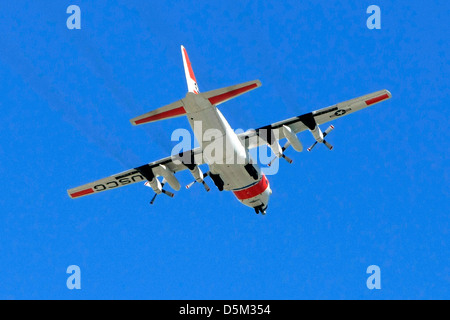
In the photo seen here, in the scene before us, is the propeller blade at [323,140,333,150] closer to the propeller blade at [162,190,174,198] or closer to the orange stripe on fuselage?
the orange stripe on fuselage

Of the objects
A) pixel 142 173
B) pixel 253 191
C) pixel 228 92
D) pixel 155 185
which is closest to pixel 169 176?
pixel 155 185

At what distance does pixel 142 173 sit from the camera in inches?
1393

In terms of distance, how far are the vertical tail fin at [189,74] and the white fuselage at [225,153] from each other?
1.87m

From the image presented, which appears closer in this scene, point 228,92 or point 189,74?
point 228,92

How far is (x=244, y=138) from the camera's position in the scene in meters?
35.0

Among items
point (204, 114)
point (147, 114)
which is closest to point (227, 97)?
point (204, 114)

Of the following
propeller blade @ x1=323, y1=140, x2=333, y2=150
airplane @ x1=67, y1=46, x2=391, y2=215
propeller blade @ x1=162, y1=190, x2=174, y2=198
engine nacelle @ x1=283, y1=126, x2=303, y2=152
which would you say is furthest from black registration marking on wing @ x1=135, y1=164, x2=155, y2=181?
propeller blade @ x1=323, y1=140, x2=333, y2=150

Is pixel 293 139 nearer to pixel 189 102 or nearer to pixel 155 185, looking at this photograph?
pixel 189 102

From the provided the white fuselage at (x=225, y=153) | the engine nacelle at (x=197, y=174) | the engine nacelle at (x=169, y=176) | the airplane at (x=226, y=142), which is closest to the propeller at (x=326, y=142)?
the airplane at (x=226, y=142)

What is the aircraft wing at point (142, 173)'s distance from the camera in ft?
115

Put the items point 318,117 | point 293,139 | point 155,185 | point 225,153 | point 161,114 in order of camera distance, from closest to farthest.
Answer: point 161,114, point 225,153, point 293,139, point 318,117, point 155,185

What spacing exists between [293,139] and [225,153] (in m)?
3.37

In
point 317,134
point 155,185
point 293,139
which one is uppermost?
point 317,134

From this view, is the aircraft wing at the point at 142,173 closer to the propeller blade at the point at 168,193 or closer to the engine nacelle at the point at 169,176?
the engine nacelle at the point at 169,176
